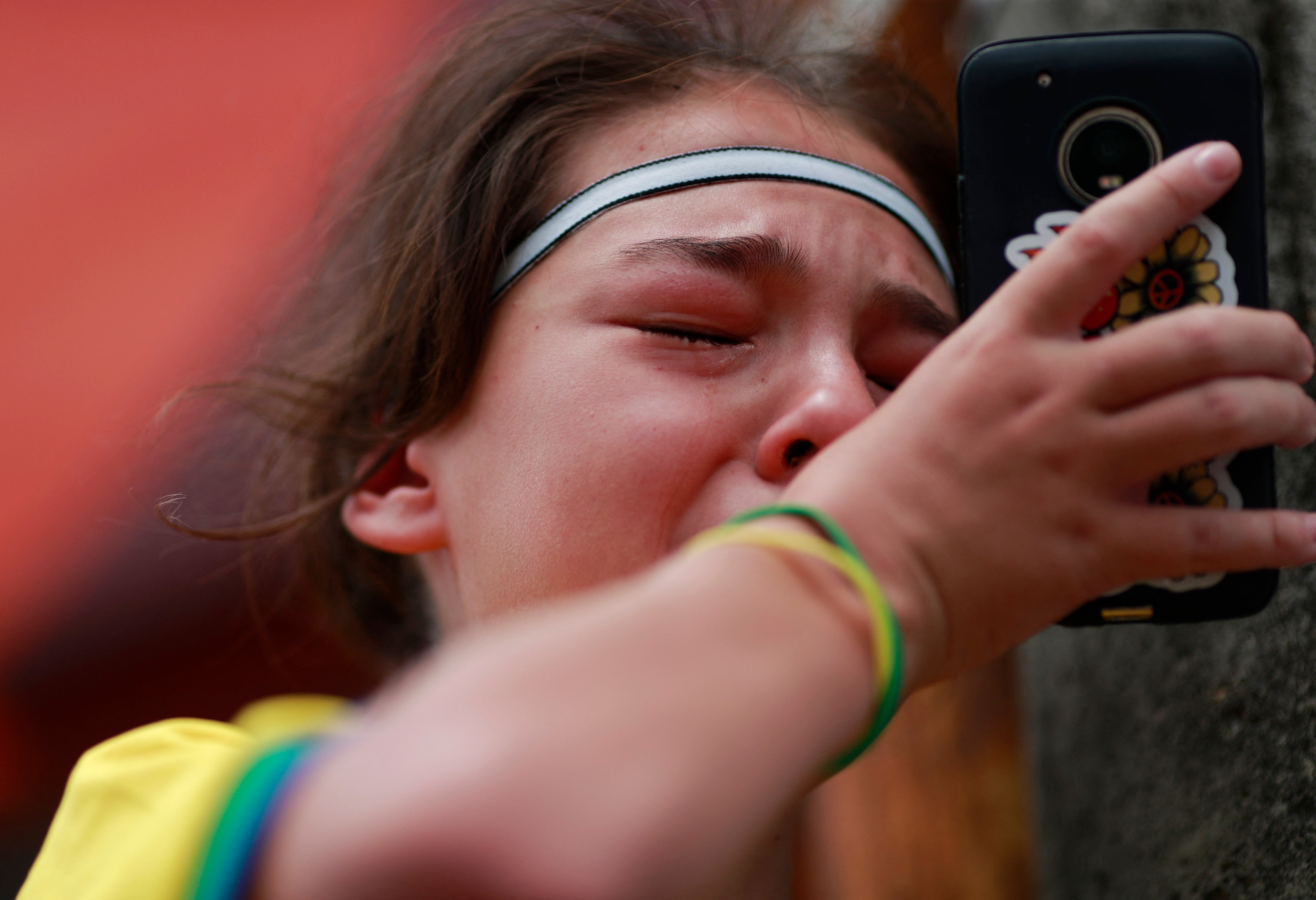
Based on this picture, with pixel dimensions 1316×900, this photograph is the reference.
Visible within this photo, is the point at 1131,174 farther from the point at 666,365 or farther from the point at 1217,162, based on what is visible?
→ the point at 666,365

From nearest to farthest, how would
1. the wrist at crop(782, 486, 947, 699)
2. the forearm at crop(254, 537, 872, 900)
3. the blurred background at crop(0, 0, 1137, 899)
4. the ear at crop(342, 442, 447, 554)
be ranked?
the forearm at crop(254, 537, 872, 900), the wrist at crop(782, 486, 947, 699), the ear at crop(342, 442, 447, 554), the blurred background at crop(0, 0, 1137, 899)

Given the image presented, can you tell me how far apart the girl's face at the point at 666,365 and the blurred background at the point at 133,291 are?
66cm

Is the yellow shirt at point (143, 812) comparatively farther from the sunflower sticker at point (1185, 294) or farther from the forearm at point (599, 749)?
the sunflower sticker at point (1185, 294)

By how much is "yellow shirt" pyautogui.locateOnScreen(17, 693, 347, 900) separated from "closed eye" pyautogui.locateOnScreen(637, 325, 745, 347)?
13.4 inches

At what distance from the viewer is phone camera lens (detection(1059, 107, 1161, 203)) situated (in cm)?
61

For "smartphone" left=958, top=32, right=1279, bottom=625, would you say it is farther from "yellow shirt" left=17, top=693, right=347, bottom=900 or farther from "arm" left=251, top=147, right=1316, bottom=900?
"yellow shirt" left=17, top=693, right=347, bottom=900

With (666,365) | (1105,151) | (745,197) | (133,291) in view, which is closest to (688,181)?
(745,197)

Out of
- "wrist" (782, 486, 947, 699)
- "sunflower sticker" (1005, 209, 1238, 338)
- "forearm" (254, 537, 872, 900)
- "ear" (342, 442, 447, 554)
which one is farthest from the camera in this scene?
"ear" (342, 442, 447, 554)

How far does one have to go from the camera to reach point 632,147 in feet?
2.70

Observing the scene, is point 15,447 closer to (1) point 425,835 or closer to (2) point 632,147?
(2) point 632,147

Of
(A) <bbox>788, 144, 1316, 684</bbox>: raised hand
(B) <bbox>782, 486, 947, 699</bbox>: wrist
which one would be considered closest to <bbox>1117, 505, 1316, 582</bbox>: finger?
(A) <bbox>788, 144, 1316, 684</bbox>: raised hand

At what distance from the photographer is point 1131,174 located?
61 cm

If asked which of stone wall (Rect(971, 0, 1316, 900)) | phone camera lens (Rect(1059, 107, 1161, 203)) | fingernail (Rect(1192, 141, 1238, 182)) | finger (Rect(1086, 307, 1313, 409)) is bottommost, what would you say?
stone wall (Rect(971, 0, 1316, 900))

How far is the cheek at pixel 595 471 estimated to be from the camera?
2.18ft
